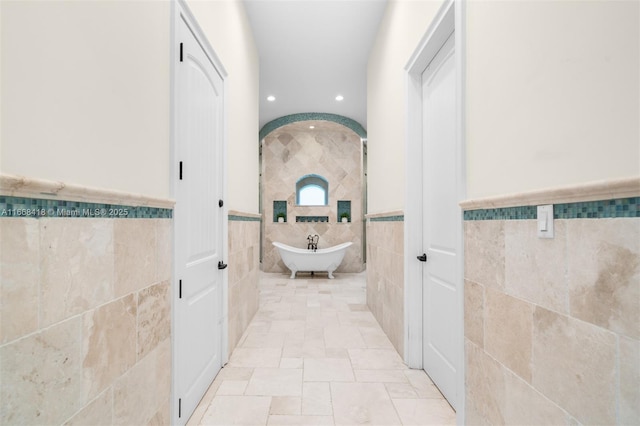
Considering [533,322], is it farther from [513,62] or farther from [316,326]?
[316,326]

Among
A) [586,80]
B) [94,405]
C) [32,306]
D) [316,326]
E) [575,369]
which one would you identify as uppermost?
[586,80]

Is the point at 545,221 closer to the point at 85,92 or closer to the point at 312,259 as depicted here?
the point at 85,92

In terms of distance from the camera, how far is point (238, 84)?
112 inches

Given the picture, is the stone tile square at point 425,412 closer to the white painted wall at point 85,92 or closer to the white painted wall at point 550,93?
the white painted wall at point 550,93

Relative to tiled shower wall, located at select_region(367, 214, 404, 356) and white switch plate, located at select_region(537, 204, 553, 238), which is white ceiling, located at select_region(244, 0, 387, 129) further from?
white switch plate, located at select_region(537, 204, 553, 238)

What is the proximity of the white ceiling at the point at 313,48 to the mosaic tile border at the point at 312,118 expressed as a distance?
0.50 metres

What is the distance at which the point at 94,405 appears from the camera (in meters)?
0.94

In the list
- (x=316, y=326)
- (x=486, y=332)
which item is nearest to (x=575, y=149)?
(x=486, y=332)

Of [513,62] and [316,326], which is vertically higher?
[513,62]

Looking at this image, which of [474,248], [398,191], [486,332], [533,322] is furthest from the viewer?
[398,191]

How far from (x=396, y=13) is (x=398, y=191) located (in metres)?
1.60

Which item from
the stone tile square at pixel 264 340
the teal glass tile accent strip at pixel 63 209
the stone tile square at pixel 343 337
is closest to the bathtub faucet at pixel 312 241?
the stone tile square at pixel 343 337

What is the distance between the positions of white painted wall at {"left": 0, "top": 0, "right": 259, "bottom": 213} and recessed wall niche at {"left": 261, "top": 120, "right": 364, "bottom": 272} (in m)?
5.56

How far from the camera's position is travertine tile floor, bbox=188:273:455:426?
172cm
